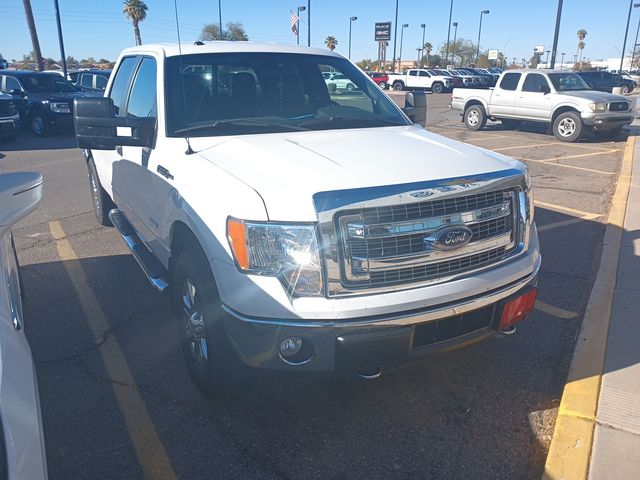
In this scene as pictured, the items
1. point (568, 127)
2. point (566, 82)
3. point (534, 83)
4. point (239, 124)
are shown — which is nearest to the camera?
point (239, 124)

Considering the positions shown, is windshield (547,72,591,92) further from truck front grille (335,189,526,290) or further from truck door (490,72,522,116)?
truck front grille (335,189,526,290)

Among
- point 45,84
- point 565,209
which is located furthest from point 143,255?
point 45,84

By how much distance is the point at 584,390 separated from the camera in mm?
3211

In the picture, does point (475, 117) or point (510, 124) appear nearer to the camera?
point (475, 117)

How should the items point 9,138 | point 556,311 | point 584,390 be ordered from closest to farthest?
point 584,390, point 556,311, point 9,138

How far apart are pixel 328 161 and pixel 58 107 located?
14658mm

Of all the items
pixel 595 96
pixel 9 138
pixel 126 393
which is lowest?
pixel 126 393

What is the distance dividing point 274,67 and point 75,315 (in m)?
2.56

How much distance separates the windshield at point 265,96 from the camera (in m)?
3.65

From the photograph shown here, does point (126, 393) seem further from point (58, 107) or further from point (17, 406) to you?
point (58, 107)

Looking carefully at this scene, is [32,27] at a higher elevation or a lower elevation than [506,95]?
higher

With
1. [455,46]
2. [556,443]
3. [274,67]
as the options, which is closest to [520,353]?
[556,443]

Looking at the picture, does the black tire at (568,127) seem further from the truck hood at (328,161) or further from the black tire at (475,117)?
the truck hood at (328,161)

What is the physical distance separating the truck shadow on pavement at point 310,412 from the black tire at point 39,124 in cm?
1288
